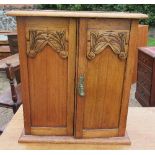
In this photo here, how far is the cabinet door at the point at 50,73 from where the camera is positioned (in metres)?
1.20

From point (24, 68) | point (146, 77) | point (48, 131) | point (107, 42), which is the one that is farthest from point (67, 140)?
point (146, 77)

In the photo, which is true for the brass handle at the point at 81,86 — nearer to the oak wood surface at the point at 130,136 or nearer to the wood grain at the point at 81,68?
the wood grain at the point at 81,68

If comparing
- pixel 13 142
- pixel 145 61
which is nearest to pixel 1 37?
pixel 145 61

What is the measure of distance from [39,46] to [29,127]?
0.46 m

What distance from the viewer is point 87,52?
1233mm

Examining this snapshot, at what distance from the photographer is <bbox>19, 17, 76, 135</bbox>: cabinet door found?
120cm

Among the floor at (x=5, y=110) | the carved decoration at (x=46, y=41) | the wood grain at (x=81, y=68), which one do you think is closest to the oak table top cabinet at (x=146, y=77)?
the floor at (x=5, y=110)

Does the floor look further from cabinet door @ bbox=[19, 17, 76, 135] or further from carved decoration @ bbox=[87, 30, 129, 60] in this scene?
carved decoration @ bbox=[87, 30, 129, 60]

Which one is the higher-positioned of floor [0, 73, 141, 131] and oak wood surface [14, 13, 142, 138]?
oak wood surface [14, 13, 142, 138]

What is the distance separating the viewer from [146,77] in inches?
133

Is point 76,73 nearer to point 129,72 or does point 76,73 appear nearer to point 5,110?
point 129,72

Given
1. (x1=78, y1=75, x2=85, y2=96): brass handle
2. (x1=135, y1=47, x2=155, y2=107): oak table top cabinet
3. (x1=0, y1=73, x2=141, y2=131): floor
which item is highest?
(x1=78, y1=75, x2=85, y2=96): brass handle

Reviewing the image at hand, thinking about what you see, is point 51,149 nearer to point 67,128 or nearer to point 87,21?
point 67,128

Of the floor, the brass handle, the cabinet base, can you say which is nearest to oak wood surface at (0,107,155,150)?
the cabinet base
